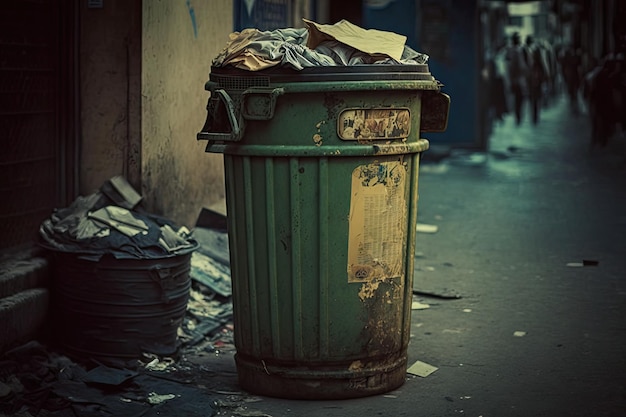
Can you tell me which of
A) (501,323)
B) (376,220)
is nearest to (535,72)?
(501,323)

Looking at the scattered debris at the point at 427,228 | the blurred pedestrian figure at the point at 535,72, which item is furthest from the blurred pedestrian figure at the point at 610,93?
the scattered debris at the point at 427,228

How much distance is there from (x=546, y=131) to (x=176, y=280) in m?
18.0

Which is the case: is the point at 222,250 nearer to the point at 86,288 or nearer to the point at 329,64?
the point at 86,288

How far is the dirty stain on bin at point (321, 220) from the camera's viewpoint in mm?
4184

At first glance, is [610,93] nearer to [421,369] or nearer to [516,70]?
[516,70]

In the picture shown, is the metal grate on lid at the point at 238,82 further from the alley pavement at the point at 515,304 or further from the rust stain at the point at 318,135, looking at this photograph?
the alley pavement at the point at 515,304

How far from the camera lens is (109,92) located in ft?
19.1

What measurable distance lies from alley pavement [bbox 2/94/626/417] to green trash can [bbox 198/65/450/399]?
21cm

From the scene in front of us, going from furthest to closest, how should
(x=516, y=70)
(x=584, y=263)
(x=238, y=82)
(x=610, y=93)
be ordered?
(x=516, y=70), (x=610, y=93), (x=584, y=263), (x=238, y=82)

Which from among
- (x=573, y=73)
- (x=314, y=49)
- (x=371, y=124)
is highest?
(x=314, y=49)

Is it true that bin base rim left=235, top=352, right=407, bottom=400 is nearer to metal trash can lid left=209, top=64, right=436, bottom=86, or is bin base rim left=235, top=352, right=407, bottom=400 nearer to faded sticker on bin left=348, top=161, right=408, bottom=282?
faded sticker on bin left=348, top=161, right=408, bottom=282

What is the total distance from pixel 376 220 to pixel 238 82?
81 cm

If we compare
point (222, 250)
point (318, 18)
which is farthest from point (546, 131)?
point (222, 250)

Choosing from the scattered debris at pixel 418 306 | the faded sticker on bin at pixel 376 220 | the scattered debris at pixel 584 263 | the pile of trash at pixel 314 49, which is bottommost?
the scattered debris at pixel 418 306
